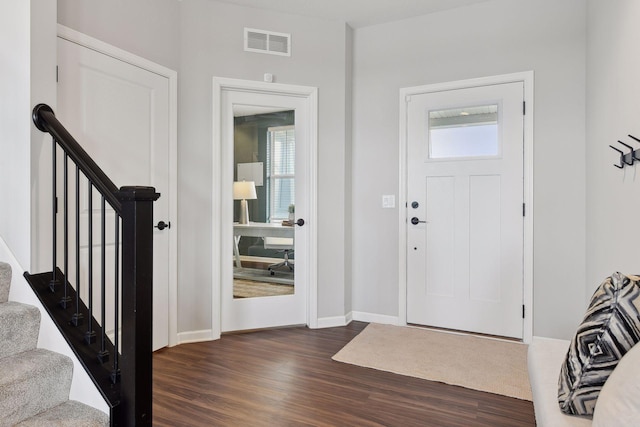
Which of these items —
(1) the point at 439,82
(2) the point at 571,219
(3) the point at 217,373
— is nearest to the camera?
(3) the point at 217,373

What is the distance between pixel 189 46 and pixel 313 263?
2084 millimetres

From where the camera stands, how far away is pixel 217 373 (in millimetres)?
2494

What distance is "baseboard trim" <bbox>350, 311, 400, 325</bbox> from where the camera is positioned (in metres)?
3.56

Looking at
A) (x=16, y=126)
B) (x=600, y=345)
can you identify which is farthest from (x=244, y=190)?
(x=600, y=345)

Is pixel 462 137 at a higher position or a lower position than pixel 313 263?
higher

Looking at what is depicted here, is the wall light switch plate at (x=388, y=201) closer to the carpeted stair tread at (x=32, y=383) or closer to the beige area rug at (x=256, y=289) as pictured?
the beige area rug at (x=256, y=289)

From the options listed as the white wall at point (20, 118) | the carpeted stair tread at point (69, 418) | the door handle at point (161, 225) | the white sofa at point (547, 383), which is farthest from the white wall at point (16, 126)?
the white sofa at point (547, 383)

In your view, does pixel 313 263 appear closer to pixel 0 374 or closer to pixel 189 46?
pixel 189 46

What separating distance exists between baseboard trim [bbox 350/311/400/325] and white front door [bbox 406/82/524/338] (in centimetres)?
14

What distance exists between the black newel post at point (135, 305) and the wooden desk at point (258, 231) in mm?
1818

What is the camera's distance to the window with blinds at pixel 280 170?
341 centimetres

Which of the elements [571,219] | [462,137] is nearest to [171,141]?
[462,137]

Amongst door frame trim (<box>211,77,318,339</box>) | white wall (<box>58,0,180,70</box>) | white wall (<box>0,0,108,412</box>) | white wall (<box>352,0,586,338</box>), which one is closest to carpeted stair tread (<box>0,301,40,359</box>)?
white wall (<box>0,0,108,412</box>)

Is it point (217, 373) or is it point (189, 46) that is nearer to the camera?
point (217, 373)
